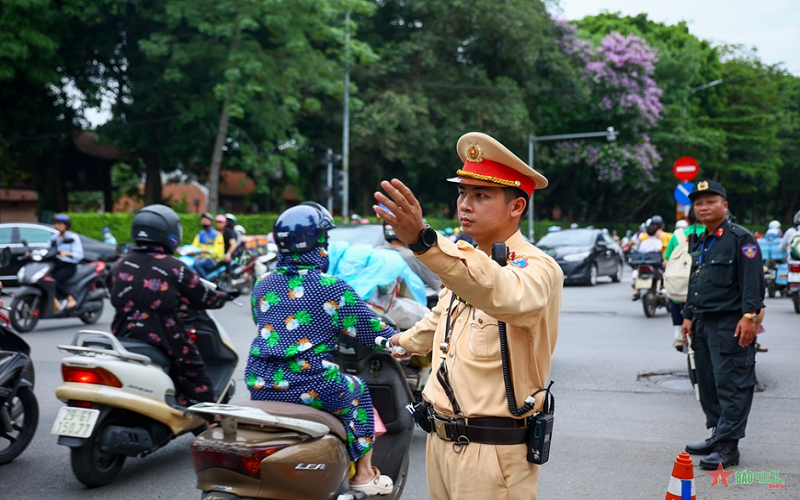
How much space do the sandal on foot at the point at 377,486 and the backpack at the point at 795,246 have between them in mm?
11185

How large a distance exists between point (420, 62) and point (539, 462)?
31708mm

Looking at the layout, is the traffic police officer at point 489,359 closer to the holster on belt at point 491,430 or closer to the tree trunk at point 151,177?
the holster on belt at point 491,430

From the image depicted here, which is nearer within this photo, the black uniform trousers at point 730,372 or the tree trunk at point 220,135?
the black uniform trousers at point 730,372

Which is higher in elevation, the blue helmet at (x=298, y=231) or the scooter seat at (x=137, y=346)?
the blue helmet at (x=298, y=231)

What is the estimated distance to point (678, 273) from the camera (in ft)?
25.2

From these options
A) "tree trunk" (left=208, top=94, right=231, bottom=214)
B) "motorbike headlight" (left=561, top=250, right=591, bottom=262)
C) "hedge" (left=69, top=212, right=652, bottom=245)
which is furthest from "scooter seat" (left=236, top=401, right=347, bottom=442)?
"tree trunk" (left=208, top=94, right=231, bottom=214)

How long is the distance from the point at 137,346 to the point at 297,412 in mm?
2024

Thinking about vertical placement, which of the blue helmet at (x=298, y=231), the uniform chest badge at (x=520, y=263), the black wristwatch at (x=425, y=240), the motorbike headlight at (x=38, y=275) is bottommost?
the motorbike headlight at (x=38, y=275)

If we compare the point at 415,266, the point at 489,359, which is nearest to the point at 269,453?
the point at 489,359

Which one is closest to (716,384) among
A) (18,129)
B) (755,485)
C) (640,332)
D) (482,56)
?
(755,485)

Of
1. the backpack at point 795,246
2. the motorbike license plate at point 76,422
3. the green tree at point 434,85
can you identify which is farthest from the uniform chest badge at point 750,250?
the green tree at point 434,85

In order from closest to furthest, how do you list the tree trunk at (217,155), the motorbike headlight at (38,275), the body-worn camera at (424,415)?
the body-worn camera at (424,415) → the motorbike headlight at (38,275) → the tree trunk at (217,155)

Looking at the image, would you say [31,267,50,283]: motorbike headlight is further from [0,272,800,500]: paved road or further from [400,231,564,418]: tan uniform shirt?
[400,231,564,418]: tan uniform shirt

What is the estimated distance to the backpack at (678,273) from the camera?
7652 millimetres
